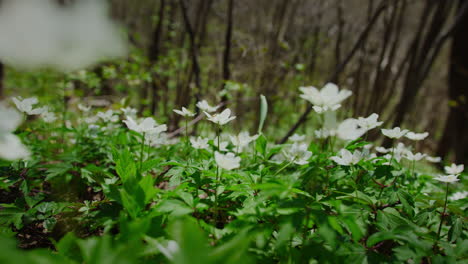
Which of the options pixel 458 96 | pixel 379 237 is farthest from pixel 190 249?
pixel 458 96

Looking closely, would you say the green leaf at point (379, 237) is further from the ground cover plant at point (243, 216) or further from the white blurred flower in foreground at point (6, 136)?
the white blurred flower in foreground at point (6, 136)

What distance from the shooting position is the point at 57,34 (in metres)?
5.84

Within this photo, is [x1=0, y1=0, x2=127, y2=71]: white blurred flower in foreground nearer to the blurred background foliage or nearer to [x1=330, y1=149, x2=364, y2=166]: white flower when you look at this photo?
the blurred background foliage

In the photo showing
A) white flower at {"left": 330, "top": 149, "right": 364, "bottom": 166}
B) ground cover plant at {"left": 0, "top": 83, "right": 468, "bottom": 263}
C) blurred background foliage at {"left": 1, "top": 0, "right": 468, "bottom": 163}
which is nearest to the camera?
ground cover plant at {"left": 0, "top": 83, "right": 468, "bottom": 263}

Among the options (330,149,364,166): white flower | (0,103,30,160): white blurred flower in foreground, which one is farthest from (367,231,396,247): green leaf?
(0,103,30,160): white blurred flower in foreground

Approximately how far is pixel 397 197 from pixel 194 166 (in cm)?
88

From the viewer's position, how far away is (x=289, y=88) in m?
5.48

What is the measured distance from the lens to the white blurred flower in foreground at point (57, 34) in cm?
474

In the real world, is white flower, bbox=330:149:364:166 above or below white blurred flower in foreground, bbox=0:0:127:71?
below

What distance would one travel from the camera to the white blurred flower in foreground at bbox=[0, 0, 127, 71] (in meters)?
4.74

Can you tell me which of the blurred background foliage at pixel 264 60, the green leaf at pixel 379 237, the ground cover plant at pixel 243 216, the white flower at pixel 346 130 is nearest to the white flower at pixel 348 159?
the ground cover plant at pixel 243 216

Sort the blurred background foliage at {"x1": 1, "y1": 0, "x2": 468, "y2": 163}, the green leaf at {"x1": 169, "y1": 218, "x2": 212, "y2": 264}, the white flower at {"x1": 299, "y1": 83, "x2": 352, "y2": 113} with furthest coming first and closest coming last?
the blurred background foliage at {"x1": 1, "y1": 0, "x2": 468, "y2": 163} < the white flower at {"x1": 299, "y1": 83, "x2": 352, "y2": 113} < the green leaf at {"x1": 169, "y1": 218, "x2": 212, "y2": 264}

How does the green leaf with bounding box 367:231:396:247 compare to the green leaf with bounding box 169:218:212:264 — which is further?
the green leaf with bounding box 367:231:396:247

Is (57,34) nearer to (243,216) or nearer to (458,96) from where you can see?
(243,216)
